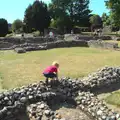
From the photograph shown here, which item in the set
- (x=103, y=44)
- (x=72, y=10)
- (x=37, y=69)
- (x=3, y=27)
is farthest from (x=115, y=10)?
(x=72, y=10)

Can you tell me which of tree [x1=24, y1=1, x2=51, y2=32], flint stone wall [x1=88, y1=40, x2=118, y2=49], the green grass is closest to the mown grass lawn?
the green grass

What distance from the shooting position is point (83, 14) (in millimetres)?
73812

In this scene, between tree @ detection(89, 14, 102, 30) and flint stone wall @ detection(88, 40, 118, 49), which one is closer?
flint stone wall @ detection(88, 40, 118, 49)

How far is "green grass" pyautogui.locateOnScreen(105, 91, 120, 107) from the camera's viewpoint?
12.1 meters

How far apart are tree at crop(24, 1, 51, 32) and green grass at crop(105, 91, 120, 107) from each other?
4868 cm

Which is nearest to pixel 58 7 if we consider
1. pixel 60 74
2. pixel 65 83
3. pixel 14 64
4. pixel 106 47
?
pixel 106 47

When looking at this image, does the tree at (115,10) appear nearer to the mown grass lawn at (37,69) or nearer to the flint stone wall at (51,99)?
the mown grass lawn at (37,69)

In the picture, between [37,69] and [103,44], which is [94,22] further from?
[37,69]

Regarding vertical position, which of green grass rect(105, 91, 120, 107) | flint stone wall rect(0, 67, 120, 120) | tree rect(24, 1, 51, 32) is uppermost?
tree rect(24, 1, 51, 32)

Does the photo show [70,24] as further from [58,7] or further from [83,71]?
[83,71]

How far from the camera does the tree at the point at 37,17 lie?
6112cm

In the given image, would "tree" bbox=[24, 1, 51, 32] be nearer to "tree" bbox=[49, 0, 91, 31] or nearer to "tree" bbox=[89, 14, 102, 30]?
"tree" bbox=[49, 0, 91, 31]

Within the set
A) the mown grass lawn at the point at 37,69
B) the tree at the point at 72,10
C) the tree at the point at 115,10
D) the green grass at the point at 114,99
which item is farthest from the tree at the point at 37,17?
the green grass at the point at 114,99

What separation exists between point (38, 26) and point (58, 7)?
11.9 m
